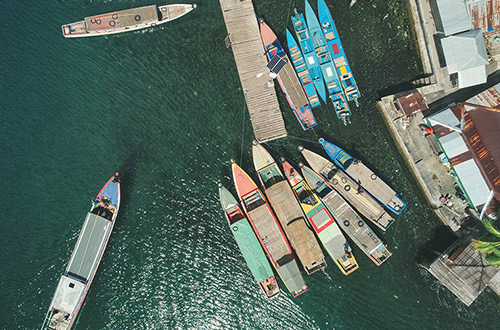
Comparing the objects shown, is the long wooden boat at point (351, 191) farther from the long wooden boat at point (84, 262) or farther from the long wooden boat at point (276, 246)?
the long wooden boat at point (84, 262)

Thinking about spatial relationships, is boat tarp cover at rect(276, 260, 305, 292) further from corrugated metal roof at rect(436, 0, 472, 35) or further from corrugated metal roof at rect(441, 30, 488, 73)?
corrugated metal roof at rect(436, 0, 472, 35)

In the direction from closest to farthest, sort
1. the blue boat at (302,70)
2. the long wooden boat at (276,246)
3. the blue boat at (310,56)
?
the long wooden boat at (276,246) → the blue boat at (302,70) → the blue boat at (310,56)

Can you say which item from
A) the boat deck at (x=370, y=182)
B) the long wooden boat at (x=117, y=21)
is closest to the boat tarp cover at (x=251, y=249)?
the boat deck at (x=370, y=182)

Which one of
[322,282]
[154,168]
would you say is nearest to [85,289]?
[154,168]

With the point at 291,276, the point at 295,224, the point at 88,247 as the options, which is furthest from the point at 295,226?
the point at 88,247

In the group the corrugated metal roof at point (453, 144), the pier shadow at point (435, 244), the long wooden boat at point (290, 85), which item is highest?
the long wooden boat at point (290, 85)
